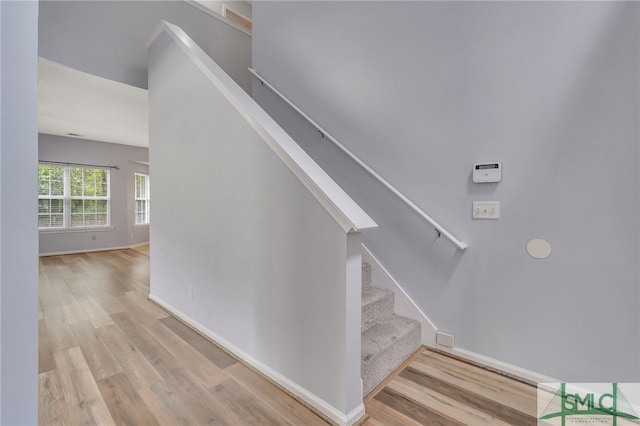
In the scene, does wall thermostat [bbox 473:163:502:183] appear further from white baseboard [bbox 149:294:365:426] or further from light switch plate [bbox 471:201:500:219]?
white baseboard [bbox 149:294:365:426]

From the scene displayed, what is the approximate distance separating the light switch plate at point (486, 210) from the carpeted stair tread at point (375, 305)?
87 centimetres

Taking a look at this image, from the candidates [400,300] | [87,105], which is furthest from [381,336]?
[87,105]

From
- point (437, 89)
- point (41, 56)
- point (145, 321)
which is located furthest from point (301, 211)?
point (41, 56)

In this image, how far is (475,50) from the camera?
6.40 ft

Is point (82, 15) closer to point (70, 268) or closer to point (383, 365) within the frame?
point (70, 268)

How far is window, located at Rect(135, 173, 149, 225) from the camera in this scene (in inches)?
292

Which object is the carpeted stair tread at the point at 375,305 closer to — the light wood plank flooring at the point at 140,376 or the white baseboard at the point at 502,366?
the white baseboard at the point at 502,366

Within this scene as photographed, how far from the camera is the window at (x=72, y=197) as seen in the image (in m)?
6.04

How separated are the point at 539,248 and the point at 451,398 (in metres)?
1.02

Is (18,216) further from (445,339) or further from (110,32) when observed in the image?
(110,32)

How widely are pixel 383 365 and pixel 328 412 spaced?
0.49 metres

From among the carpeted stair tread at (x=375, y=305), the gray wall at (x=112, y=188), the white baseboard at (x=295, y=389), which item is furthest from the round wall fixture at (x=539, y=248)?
the gray wall at (x=112, y=188)

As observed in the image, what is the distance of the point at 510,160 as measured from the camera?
1851mm

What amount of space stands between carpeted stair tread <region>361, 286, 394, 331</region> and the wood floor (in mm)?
358
